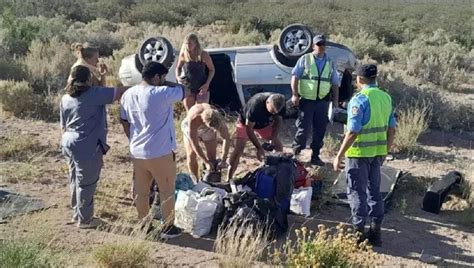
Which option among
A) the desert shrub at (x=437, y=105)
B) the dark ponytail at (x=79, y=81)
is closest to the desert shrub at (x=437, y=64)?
the desert shrub at (x=437, y=105)

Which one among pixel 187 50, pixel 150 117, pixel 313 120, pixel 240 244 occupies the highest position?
pixel 187 50

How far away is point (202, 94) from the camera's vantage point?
8.81 metres

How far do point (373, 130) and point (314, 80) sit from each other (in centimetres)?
241

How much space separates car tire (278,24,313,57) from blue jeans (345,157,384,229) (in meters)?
4.08

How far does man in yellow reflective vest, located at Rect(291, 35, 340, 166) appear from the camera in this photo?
339 inches

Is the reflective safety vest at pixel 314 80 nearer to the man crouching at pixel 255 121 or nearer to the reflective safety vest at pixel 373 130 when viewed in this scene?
the man crouching at pixel 255 121

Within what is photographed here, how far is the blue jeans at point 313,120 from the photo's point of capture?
28.7 feet

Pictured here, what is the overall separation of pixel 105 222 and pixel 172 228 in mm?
782

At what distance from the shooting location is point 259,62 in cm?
1023

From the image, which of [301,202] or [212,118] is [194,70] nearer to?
[212,118]

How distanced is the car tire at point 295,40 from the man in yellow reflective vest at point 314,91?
5.00 ft

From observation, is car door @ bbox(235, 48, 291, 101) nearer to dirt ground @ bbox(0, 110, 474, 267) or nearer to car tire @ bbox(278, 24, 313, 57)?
car tire @ bbox(278, 24, 313, 57)

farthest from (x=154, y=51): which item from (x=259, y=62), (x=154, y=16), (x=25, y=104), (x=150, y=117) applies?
(x=154, y=16)

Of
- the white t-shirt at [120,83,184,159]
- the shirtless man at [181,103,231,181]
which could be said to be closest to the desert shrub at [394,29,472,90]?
the shirtless man at [181,103,231,181]
